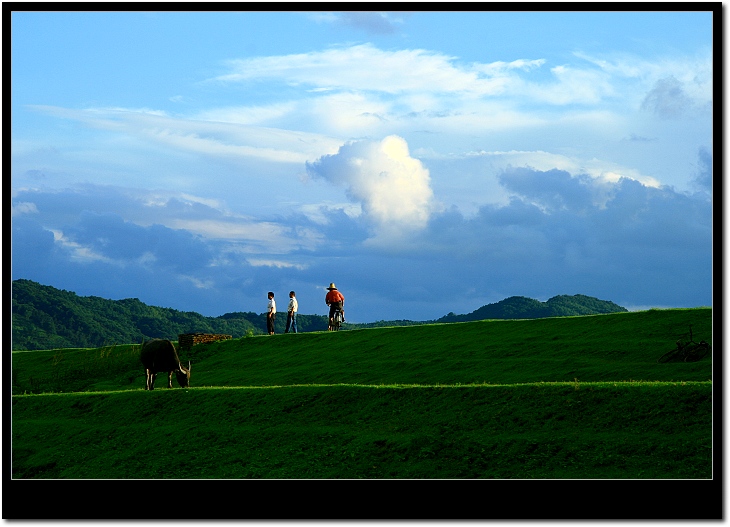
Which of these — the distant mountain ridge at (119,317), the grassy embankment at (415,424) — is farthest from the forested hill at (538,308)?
the grassy embankment at (415,424)

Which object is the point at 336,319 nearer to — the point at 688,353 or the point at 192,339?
the point at 192,339

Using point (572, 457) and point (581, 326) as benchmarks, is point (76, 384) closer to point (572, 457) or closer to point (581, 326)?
point (581, 326)

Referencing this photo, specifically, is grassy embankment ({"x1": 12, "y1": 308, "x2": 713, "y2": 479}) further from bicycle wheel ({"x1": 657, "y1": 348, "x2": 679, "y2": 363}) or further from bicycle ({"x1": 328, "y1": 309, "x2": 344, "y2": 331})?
bicycle ({"x1": 328, "y1": 309, "x2": 344, "y2": 331})

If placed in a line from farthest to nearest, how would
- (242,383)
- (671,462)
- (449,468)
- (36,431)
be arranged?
(242,383) → (36,431) → (449,468) → (671,462)

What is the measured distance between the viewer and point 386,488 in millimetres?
11352

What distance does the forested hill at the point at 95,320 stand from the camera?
75.6 m

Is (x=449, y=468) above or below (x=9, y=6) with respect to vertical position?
below

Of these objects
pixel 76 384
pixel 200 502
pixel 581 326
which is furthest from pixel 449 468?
pixel 76 384

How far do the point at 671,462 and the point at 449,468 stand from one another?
3.92 meters

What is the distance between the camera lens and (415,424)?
17328 mm

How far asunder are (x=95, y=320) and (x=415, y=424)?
72120mm

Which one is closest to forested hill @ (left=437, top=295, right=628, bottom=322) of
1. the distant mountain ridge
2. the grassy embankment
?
the distant mountain ridge

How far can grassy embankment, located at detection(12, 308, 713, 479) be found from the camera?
49.6ft

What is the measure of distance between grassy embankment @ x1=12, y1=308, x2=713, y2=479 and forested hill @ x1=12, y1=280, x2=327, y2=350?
47.2 metres
